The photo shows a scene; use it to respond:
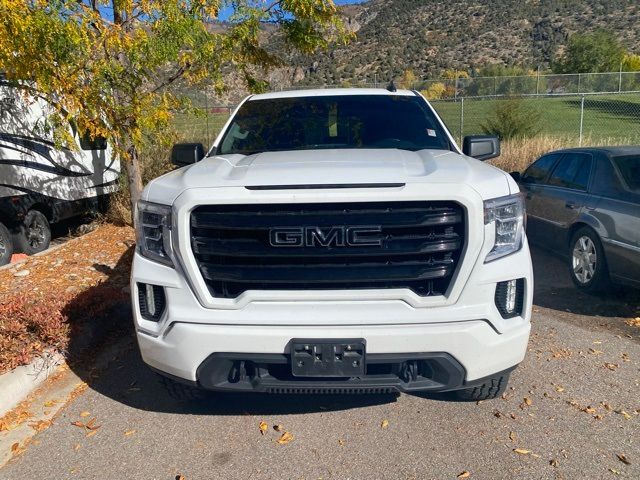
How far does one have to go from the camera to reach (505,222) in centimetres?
313

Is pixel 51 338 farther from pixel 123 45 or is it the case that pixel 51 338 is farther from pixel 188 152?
pixel 123 45

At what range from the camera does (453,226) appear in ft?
10.0

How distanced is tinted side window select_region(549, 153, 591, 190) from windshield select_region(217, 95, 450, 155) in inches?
99.4

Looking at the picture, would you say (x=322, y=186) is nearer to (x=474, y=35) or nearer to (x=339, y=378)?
(x=339, y=378)

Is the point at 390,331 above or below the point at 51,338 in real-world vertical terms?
above

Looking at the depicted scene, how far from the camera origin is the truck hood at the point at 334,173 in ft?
10.1

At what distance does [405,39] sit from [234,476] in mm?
65832

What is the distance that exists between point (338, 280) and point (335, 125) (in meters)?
1.96

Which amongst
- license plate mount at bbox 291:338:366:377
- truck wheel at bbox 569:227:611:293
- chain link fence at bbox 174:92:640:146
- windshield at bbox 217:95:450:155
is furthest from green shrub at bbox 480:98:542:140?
license plate mount at bbox 291:338:366:377

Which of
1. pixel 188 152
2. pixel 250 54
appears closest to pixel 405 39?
pixel 250 54

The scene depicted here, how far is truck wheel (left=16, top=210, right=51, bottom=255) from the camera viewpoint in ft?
26.6

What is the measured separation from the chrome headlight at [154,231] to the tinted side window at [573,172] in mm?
4912

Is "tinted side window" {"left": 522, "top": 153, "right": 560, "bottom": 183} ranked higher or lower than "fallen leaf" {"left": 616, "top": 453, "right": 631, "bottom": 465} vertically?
higher

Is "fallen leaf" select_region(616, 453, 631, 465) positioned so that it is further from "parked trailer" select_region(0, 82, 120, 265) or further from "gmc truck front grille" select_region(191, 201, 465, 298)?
"parked trailer" select_region(0, 82, 120, 265)
